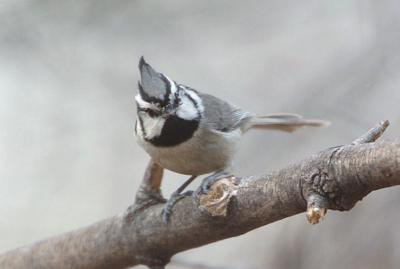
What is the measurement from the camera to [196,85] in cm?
421

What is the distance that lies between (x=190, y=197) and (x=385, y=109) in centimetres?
131

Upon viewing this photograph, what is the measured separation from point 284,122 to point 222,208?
4.39ft

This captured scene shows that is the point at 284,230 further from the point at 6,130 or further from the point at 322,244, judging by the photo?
the point at 6,130

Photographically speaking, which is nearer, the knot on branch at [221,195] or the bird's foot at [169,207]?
the knot on branch at [221,195]

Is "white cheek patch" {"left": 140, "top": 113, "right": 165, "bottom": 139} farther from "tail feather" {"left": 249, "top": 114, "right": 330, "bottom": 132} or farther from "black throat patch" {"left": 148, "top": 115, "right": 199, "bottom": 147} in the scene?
"tail feather" {"left": 249, "top": 114, "right": 330, "bottom": 132}

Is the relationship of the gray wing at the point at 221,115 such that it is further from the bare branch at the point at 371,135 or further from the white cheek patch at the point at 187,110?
the bare branch at the point at 371,135

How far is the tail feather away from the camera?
125 inches

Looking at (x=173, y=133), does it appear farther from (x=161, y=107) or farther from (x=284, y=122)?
(x=284, y=122)

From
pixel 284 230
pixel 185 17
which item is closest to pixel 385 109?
pixel 284 230

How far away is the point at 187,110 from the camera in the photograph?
262 centimetres

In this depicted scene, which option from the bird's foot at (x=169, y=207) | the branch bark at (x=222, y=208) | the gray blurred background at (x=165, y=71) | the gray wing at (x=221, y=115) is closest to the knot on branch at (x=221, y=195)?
the branch bark at (x=222, y=208)

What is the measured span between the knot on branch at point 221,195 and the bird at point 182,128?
320 millimetres

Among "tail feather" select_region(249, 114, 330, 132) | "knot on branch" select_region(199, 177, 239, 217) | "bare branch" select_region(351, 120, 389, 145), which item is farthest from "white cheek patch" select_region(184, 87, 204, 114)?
"bare branch" select_region(351, 120, 389, 145)

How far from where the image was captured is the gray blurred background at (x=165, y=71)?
3.34 m
